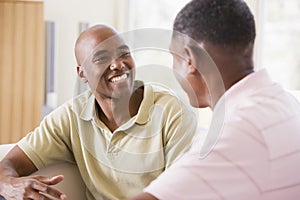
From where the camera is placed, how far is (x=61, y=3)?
411 centimetres

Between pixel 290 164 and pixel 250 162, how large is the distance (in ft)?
0.37

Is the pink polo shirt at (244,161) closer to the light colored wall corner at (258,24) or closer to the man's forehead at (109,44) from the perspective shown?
the man's forehead at (109,44)

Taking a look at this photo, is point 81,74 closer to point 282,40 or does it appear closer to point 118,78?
point 118,78

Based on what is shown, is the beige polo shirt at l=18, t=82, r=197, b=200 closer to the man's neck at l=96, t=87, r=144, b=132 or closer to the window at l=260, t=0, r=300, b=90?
the man's neck at l=96, t=87, r=144, b=132

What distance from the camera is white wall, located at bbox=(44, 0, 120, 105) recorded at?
160 inches

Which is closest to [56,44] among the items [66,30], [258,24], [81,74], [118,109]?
[66,30]

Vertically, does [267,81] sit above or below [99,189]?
above

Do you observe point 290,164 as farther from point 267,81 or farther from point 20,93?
point 20,93

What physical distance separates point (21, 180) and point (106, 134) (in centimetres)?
31

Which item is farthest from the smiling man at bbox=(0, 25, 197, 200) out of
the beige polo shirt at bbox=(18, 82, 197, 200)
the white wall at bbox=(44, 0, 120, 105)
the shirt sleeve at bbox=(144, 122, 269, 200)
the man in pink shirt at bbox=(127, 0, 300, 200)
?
the white wall at bbox=(44, 0, 120, 105)

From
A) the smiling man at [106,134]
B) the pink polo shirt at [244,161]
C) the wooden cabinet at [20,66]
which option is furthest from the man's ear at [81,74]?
the wooden cabinet at [20,66]

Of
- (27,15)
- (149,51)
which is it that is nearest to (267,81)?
(149,51)

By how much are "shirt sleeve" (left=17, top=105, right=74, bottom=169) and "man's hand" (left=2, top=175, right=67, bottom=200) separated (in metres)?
0.15

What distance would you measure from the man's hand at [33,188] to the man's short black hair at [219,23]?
27.9 inches
